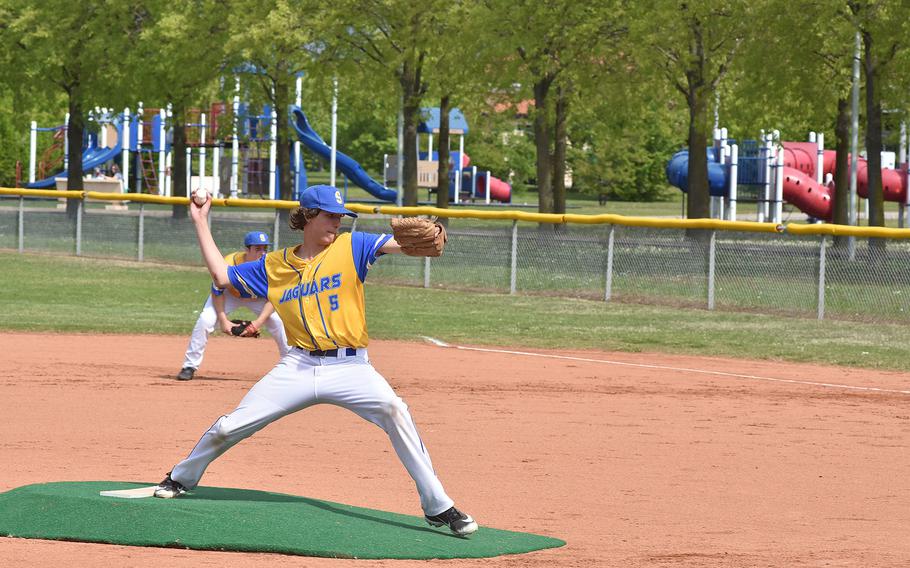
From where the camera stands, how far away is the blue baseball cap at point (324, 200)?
7277 millimetres

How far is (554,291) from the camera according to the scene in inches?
976

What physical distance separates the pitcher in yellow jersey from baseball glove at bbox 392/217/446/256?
22cm

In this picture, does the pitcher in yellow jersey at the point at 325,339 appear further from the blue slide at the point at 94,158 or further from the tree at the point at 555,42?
the blue slide at the point at 94,158

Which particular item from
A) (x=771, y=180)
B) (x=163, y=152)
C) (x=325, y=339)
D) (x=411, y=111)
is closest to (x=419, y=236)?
(x=325, y=339)

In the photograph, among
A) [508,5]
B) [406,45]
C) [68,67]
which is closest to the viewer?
[508,5]

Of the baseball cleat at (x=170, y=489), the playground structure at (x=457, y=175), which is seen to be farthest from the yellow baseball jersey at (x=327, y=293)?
the playground structure at (x=457, y=175)

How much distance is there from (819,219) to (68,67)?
25.4 m

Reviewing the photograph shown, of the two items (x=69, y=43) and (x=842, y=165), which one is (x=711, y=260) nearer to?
(x=842, y=165)

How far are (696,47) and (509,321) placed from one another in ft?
34.1

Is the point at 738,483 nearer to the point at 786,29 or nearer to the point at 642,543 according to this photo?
the point at 642,543

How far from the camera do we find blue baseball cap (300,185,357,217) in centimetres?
728

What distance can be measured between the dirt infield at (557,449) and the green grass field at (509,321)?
5.52ft

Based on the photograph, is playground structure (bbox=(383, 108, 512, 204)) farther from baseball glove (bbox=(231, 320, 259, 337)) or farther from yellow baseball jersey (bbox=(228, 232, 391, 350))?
yellow baseball jersey (bbox=(228, 232, 391, 350))

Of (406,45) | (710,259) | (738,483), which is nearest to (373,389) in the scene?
(738,483)
